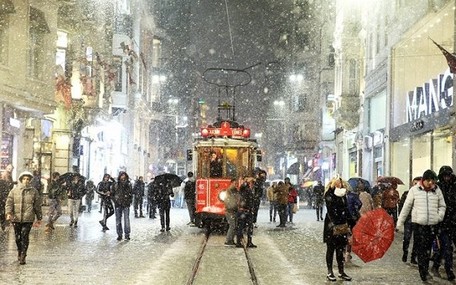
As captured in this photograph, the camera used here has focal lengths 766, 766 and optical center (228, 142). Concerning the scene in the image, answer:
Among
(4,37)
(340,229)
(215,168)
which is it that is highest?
(4,37)

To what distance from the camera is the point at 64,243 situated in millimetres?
19234

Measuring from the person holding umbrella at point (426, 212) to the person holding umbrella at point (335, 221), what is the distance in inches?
37.7

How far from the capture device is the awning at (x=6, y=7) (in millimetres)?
25688

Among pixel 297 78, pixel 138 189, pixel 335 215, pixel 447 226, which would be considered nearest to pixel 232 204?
pixel 335 215

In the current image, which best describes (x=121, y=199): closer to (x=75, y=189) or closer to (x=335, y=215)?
(x=75, y=189)

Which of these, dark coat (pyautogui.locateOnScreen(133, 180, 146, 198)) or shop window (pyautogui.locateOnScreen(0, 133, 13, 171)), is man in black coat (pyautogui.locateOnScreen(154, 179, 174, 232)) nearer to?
shop window (pyautogui.locateOnScreen(0, 133, 13, 171))

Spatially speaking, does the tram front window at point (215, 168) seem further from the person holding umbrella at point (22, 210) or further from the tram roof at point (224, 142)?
the person holding umbrella at point (22, 210)

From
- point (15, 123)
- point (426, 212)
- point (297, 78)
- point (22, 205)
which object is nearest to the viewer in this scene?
point (426, 212)

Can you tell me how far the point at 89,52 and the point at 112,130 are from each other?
12.0 meters

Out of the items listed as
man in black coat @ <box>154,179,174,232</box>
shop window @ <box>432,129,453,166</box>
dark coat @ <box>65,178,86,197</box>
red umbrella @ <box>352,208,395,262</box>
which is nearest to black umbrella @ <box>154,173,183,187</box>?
man in black coat @ <box>154,179,174,232</box>

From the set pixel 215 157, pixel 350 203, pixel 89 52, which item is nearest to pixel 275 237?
pixel 215 157

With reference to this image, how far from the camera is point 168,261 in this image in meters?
15.5

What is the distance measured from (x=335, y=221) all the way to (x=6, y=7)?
55.6 ft

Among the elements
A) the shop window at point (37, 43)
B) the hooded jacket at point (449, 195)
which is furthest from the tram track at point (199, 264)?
the shop window at point (37, 43)
